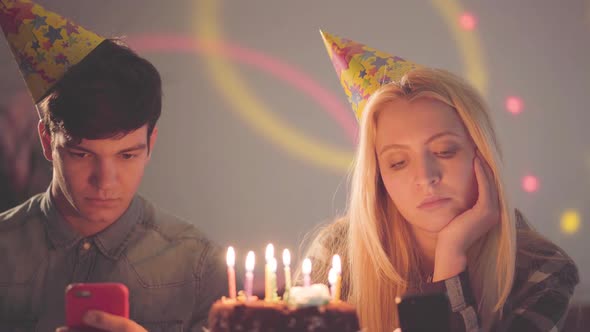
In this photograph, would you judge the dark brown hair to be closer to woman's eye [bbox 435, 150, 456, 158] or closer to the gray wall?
the gray wall

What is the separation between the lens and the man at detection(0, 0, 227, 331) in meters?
1.83

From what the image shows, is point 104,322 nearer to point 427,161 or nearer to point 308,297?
point 308,297

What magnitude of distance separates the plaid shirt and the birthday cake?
1.47ft

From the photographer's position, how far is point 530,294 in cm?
183

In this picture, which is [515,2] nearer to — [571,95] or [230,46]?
[571,95]

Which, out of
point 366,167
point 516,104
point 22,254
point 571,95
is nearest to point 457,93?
point 366,167

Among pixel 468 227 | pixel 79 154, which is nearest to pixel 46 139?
pixel 79 154

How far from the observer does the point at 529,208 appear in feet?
8.69

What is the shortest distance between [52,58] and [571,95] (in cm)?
197

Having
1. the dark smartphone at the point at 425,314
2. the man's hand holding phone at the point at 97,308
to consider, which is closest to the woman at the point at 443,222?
the dark smartphone at the point at 425,314

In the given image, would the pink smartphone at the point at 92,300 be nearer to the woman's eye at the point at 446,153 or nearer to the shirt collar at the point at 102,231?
the shirt collar at the point at 102,231

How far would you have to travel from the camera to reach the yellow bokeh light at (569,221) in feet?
8.73

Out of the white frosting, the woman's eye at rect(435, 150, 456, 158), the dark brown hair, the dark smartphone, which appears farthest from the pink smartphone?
the woman's eye at rect(435, 150, 456, 158)

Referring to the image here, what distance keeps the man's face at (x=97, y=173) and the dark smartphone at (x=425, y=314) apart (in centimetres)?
89
